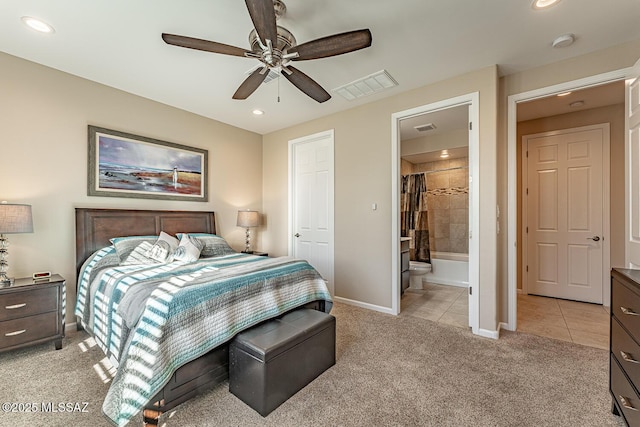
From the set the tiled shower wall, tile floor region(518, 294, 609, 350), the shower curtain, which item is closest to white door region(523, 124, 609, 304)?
tile floor region(518, 294, 609, 350)

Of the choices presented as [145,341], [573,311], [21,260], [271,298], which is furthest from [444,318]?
[21,260]

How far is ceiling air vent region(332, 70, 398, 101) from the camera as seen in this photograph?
289 cm

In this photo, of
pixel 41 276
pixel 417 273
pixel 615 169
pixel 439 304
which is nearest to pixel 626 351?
pixel 439 304

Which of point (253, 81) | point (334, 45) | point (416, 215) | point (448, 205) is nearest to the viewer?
point (334, 45)

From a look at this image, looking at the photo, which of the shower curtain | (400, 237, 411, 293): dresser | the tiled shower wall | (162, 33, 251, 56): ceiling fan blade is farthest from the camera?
the tiled shower wall

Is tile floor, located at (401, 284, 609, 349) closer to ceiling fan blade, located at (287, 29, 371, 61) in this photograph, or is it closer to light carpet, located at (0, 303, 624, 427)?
light carpet, located at (0, 303, 624, 427)

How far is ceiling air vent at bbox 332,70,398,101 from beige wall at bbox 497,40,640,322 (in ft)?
3.90

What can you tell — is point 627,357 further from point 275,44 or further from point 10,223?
point 10,223

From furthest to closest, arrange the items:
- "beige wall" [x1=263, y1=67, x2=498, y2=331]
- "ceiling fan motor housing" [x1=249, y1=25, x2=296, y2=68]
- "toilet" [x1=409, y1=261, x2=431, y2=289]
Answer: "toilet" [x1=409, y1=261, x2=431, y2=289] < "beige wall" [x1=263, y1=67, x2=498, y2=331] < "ceiling fan motor housing" [x1=249, y1=25, x2=296, y2=68]

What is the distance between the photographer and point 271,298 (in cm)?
215

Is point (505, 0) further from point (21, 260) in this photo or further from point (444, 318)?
point (21, 260)

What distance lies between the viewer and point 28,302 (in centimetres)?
229

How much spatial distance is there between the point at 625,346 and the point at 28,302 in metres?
4.14

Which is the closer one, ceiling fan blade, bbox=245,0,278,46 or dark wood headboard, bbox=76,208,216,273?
ceiling fan blade, bbox=245,0,278,46
